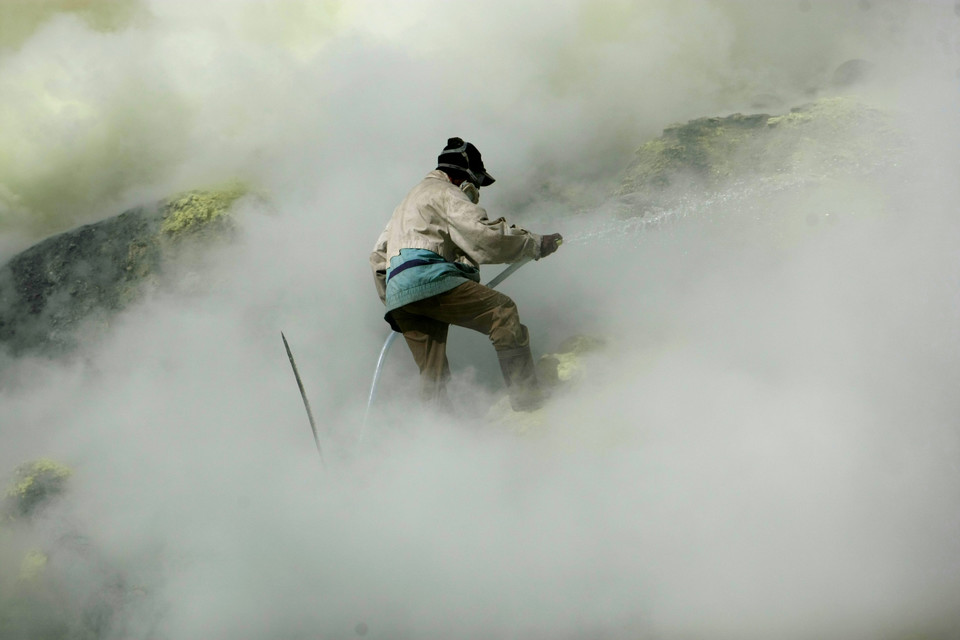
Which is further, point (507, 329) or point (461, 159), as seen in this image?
point (461, 159)

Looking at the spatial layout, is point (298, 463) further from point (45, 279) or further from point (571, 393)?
point (45, 279)

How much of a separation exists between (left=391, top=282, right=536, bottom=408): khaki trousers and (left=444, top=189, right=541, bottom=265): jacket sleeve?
0.16 m

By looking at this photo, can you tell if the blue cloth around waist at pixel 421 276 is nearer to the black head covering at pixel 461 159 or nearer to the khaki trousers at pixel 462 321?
the khaki trousers at pixel 462 321

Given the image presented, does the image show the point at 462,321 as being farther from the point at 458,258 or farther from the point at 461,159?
the point at 461,159

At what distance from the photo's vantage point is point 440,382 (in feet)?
13.1

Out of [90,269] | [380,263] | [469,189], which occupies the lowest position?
[380,263]

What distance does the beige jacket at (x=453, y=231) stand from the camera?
366 centimetres

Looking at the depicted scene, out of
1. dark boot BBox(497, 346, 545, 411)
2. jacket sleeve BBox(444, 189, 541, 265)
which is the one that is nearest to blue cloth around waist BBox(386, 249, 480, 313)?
jacket sleeve BBox(444, 189, 541, 265)

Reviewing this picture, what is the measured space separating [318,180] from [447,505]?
3086mm

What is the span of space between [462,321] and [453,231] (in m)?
0.41

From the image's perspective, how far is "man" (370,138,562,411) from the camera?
3.68 metres

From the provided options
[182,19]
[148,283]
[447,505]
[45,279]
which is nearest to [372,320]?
[148,283]

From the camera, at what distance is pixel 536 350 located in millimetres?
4746

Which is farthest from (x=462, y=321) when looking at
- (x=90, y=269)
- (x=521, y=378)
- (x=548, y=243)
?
(x=90, y=269)
